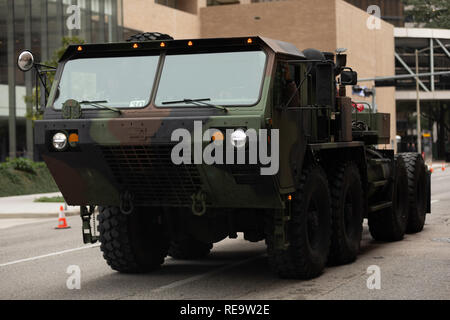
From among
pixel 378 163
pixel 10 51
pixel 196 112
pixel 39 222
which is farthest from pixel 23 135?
pixel 196 112

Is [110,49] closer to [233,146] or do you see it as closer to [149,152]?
[149,152]

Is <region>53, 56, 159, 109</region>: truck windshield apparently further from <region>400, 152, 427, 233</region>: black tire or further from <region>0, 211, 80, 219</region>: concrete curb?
<region>0, 211, 80, 219</region>: concrete curb

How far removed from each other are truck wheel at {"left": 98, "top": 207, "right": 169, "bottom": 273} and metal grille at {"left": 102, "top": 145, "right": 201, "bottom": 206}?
724 millimetres

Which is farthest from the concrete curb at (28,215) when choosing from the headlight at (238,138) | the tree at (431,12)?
the tree at (431,12)

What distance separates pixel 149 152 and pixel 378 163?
473cm

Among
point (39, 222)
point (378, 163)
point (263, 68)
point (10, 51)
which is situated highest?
point (10, 51)

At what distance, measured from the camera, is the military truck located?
8.61m

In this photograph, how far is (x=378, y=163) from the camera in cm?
1238

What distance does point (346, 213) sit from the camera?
423 inches

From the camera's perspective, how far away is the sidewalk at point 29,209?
2198cm

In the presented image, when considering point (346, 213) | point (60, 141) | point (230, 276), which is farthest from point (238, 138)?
point (346, 213)

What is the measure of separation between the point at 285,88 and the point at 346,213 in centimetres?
245
